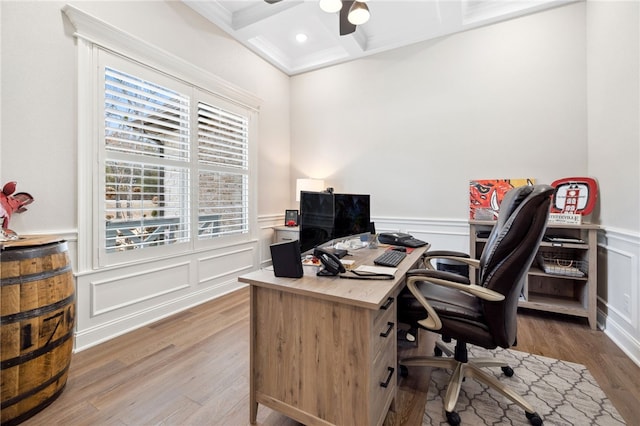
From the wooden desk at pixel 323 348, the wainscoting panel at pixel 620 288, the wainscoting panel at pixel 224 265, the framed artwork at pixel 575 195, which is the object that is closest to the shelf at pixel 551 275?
the wainscoting panel at pixel 620 288

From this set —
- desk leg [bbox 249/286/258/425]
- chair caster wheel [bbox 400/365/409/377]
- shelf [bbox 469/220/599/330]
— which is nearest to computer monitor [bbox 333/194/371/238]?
desk leg [bbox 249/286/258/425]

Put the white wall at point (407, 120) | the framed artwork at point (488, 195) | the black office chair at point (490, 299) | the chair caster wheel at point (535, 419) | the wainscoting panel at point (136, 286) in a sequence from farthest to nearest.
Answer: the framed artwork at point (488, 195)
the wainscoting panel at point (136, 286)
the white wall at point (407, 120)
the chair caster wheel at point (535, 419)
the black office chair at point (490, 299)

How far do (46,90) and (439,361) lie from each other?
3.23 m

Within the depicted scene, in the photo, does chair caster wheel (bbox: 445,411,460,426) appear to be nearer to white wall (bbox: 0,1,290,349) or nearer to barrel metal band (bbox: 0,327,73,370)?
barrel metal band (bbox: 0,327,73,370)

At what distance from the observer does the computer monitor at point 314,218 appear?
157cm

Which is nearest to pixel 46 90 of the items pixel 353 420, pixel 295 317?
pixel 295 317

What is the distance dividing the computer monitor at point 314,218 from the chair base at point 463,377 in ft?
3.21

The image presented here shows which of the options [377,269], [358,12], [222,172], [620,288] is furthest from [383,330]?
[222,172]

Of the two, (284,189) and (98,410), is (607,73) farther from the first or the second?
(98,410)

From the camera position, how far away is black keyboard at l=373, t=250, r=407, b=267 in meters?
1.62

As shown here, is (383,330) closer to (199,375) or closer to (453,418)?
(453,418)

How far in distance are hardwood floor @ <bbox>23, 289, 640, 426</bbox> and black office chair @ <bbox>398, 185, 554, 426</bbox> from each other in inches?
13.1

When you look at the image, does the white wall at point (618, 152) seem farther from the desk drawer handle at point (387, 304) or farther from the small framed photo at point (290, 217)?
the small framed photo at point (290, 217)

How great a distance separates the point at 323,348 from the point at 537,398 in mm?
1393
